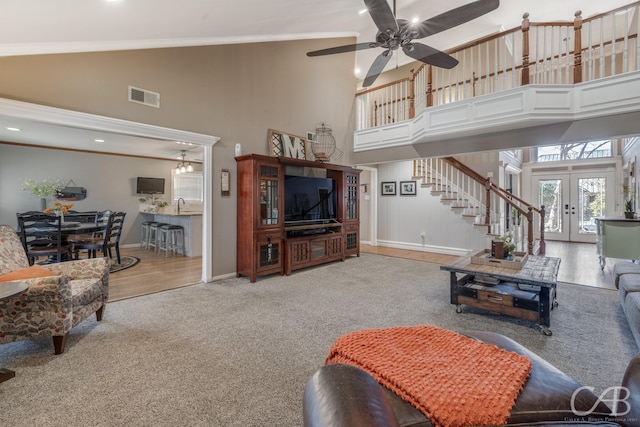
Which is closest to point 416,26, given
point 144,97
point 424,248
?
point 144,97

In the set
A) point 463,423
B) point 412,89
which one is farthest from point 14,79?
point 412,89

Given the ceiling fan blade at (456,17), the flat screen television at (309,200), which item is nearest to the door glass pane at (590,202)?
the flat screen television at (309,200)

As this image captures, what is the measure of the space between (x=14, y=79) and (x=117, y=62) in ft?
3.08

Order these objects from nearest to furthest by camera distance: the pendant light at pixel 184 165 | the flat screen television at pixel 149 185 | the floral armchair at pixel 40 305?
the floral armchair at pixel 40 305 < the pendant light at pixel 184 165 < the flat screen television at pixel 149 185

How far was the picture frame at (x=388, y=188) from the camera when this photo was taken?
743cm

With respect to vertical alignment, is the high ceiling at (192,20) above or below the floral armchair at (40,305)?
above

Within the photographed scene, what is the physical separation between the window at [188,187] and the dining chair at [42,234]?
163 inches

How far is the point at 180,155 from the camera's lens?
761 cm

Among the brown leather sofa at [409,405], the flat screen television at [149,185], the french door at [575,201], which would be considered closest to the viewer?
the brown leather sofa at [409,405]

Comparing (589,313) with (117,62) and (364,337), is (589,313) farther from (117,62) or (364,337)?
(117,62)

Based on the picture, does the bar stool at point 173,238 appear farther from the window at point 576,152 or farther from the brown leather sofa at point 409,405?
the window at point 576,152

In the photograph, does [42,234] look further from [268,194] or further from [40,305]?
[268,194]

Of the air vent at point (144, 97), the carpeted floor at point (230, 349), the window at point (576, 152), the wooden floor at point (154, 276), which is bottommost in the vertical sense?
the carpeted floor at point (230, 349)

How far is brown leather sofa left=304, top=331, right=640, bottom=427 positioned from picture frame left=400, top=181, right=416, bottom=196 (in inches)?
247
